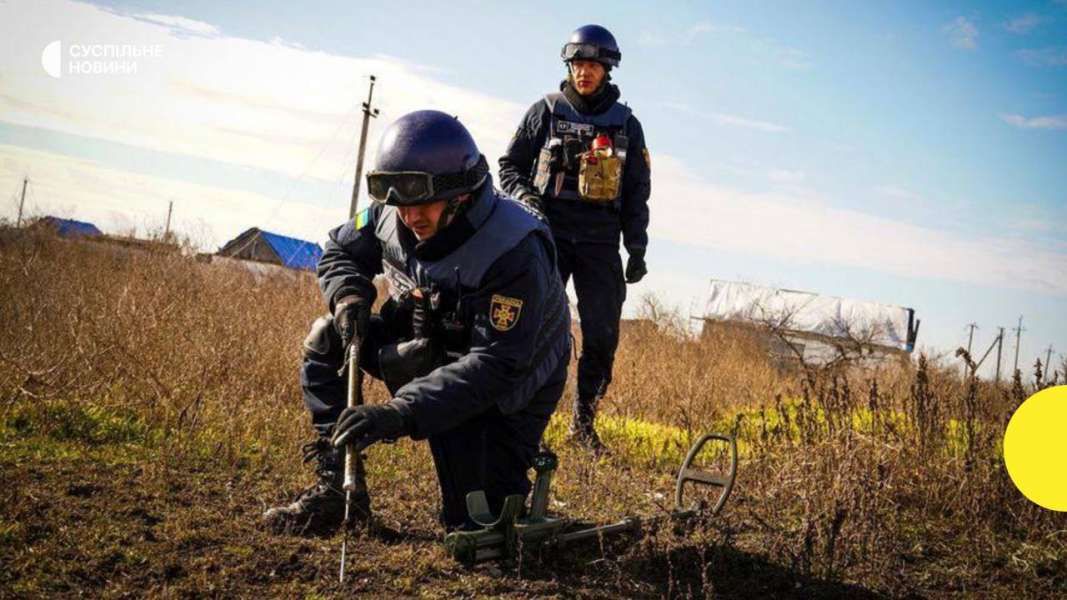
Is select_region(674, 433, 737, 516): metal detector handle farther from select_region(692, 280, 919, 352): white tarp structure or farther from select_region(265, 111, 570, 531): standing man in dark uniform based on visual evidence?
select_region(692, 280, 919, 352): white tarp structure

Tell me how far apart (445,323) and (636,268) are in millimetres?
2700

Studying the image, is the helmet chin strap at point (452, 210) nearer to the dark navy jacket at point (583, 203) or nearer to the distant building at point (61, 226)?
the dark navy jacket at point (583, 203)

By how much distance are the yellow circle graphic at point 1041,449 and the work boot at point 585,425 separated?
7.89ft

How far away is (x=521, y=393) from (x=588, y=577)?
2.61 feet

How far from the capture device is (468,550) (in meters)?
3.86

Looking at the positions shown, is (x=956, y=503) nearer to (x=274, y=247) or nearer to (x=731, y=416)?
(x=731, y=416)

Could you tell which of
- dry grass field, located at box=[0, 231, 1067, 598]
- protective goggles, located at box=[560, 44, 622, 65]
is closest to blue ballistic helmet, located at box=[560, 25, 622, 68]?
protective goggles, located at box=[560, 44, 622, 65]

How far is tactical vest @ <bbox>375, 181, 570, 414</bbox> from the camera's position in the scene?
399 centimetres

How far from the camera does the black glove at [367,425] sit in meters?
3.43

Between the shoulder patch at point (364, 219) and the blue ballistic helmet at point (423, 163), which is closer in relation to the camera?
the blue ballistic helmet at point (423, 163)

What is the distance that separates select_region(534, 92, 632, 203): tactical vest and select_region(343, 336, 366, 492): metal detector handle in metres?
2.58

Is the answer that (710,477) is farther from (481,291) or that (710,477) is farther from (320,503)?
(320,503)

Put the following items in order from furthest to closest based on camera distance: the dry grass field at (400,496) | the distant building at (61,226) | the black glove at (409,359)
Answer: the distant building at (61,226) → the black glove at (409,359) → the dry grass field at (400,496)

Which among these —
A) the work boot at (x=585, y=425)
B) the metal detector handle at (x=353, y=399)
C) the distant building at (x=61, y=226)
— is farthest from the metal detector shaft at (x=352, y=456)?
the distant building at (x=61, y=226)
